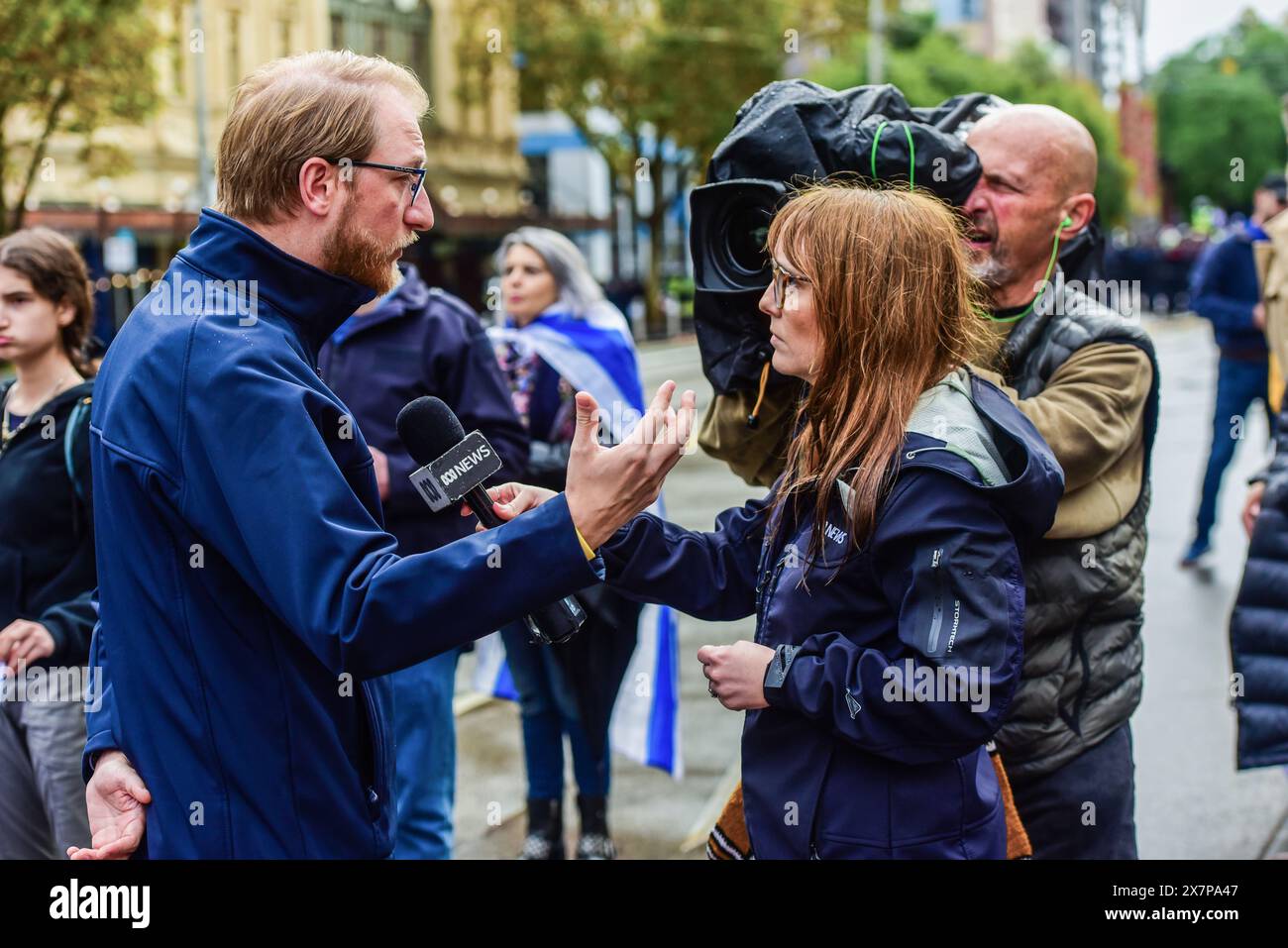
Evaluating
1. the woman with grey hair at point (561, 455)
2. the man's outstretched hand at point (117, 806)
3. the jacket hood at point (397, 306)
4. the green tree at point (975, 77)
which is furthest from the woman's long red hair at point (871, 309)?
the green tree at point (975, 77)

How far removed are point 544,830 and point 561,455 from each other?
1318 mm

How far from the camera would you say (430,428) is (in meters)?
2.24

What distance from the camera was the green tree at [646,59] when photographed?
32.8 meters

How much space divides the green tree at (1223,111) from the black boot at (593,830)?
87.5 m

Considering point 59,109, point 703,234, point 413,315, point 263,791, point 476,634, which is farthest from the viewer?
point 59,109

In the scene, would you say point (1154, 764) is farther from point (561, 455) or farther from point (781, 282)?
point (781, 282)

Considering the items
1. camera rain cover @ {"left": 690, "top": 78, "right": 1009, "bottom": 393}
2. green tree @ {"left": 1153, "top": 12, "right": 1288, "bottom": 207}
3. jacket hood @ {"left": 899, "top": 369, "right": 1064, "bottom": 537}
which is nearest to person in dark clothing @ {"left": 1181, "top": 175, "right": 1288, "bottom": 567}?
camera rain cover @ {"left": 690, "top": 78, "right": 1009, "bottom": 393}

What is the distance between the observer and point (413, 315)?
14.7ft

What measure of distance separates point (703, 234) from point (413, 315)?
1.89 meters

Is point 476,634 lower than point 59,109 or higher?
lower

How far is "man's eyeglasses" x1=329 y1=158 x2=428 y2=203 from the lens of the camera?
85.4 inches

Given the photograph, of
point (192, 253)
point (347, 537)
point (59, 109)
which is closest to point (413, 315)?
point (192, 253)
